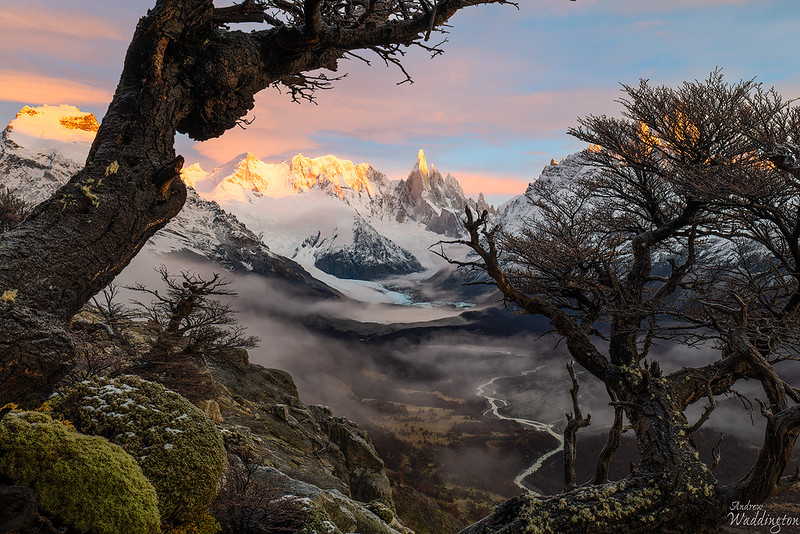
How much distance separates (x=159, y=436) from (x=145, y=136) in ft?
12.6

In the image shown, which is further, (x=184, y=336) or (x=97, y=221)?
(x=184, y=336)

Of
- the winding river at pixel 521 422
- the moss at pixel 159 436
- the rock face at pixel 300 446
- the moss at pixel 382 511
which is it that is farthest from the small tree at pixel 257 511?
the winding river at pixel 521 422

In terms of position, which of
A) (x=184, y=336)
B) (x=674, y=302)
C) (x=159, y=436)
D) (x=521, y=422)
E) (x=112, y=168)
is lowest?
(x=521, y=422)

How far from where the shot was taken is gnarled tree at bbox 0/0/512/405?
362 cm

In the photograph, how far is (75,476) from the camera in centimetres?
376

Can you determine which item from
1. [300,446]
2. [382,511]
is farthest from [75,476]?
[300,446]

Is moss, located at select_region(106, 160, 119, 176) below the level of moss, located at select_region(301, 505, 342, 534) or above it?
above

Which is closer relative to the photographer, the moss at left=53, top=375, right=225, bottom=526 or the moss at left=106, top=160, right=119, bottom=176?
the moss at left=106, top=160, right=119, bottom=176

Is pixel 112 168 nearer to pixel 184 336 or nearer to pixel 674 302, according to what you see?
pixel 674 302

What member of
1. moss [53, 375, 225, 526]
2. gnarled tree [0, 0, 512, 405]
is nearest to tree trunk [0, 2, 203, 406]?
gnarled tree [0, 0, 512, 405]

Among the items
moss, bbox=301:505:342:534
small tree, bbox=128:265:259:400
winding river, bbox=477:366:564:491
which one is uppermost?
moss, bbox=301:505:342:534

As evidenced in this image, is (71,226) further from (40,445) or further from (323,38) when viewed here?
(323,38)

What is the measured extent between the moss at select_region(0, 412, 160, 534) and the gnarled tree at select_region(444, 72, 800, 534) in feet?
12.5

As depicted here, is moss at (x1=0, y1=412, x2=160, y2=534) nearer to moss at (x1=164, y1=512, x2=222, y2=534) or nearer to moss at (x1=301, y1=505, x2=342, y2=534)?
moss at (x1=164, y1=512, x2=222, y2=534)
